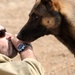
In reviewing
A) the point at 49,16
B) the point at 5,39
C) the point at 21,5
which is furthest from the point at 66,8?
the point at 21,5

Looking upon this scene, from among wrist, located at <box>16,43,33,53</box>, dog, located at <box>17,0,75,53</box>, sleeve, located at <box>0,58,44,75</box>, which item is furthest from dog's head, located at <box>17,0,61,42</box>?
sleeve, located at <box>0,58,44,75</box>

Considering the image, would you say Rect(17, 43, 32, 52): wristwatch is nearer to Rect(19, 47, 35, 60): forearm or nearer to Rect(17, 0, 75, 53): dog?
Rect(19, 47, 35, 60): forearm

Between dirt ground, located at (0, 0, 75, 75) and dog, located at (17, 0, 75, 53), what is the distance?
4.59 ft

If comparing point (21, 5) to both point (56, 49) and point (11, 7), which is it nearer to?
point (11, 7)

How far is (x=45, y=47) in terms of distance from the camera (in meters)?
6.33

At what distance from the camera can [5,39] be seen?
111 inches

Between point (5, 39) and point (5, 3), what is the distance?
268 inches

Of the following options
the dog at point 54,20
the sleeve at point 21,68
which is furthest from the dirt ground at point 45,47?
the sleeve at point 21,68

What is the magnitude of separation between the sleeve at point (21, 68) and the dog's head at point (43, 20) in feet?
4.52

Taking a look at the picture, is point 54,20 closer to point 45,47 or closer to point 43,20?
point 43,20

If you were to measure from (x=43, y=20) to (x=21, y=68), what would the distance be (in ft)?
5.10

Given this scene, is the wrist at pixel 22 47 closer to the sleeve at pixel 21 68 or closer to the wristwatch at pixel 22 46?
the wristwatch at pixel 22 46

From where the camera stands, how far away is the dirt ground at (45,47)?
5.40m

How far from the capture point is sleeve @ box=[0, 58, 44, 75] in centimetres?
237
